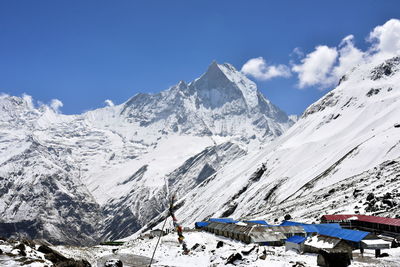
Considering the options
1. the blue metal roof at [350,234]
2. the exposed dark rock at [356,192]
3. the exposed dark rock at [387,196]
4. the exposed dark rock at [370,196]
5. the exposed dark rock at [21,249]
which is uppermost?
the exposed dark rock at [356,192]

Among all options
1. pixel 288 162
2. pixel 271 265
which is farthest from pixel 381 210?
pixel 288 162

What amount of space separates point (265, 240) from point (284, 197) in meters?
78.5

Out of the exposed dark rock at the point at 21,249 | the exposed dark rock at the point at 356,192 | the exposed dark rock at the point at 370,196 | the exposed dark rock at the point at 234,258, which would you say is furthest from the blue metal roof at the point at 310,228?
the exposed dark rock at the point at 21,249

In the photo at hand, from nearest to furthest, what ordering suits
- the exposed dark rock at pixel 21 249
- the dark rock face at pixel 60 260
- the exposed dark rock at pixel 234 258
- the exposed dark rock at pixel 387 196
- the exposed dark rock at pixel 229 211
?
the dark rock face at pixel 60 260, the exposed dark rock at pixel 234 258, the exposed dark rock at pixel 21 249, the exposed dark rock at pixel 387 196, the exposed dark rock at pixel 229 211

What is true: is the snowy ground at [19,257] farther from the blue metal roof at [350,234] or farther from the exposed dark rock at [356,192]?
the exposed dark rock at [356,192]

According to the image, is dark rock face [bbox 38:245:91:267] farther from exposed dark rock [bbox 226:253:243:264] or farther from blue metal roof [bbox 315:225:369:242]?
blue metal roof [bbox 315:225:369:242]

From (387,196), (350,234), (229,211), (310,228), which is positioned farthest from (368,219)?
(229,211)

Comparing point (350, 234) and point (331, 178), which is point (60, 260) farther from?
point (331, 178)

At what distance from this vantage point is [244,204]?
156 m

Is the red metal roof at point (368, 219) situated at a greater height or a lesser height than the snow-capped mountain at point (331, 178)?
lesser

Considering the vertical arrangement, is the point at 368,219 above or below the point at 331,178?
below

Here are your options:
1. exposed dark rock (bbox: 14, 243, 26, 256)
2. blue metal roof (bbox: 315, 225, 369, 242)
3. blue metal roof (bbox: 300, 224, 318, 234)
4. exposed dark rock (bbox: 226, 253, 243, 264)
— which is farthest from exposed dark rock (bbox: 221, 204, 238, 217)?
exposed dark rock (bbox: 14, 243, 26, 256)

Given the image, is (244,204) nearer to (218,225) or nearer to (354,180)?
(354,180)

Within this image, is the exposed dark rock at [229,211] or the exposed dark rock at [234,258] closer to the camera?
the exposed dark rock at [234,258]
